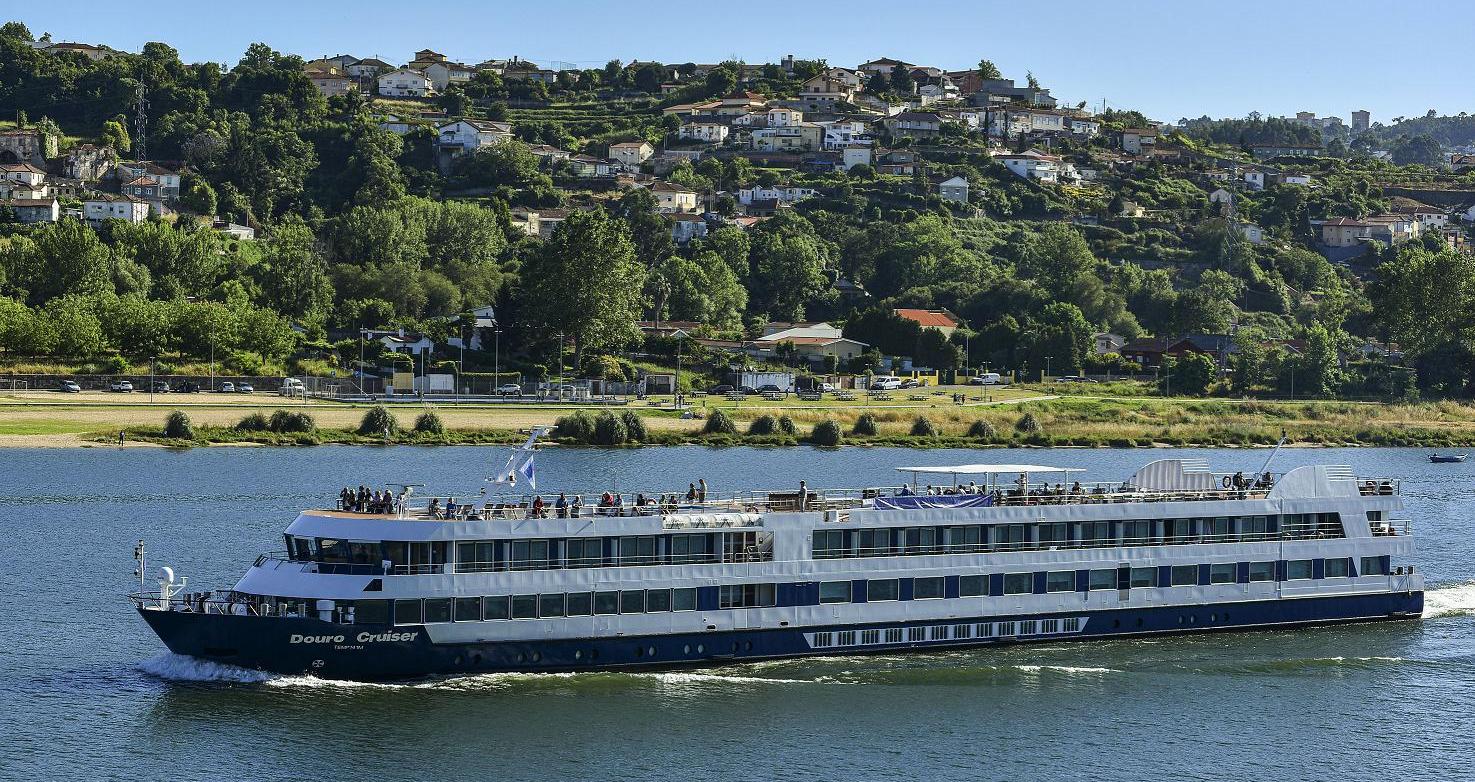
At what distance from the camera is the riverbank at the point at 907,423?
103375 millimetres

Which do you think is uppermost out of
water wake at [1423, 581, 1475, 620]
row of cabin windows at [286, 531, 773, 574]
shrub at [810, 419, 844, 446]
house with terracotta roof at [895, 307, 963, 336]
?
house with terracotta roof at [895, 307, 963, 336]

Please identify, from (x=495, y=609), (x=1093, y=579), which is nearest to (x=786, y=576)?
(x=495, y=609)

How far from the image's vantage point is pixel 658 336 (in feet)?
466

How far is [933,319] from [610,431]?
5476 cm

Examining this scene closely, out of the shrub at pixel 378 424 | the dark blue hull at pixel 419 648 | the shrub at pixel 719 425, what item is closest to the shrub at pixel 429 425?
the shrub at pixel 378 424

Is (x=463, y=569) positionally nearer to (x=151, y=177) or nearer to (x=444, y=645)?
(x=444, y=645)

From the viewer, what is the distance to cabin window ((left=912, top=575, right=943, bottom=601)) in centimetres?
4881

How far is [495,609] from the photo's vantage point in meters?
44.8

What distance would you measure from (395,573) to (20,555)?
25284 mm

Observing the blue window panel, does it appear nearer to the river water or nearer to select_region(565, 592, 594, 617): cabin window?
the river water

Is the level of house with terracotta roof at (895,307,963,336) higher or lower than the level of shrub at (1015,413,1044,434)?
higher

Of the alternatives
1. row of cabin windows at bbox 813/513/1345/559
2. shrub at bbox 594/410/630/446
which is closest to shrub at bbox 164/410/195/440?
shrub at bbox 594/410/630/446

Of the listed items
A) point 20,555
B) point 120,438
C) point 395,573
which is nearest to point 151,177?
point 120,438

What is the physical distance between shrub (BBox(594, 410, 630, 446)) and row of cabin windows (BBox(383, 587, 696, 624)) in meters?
61.8
